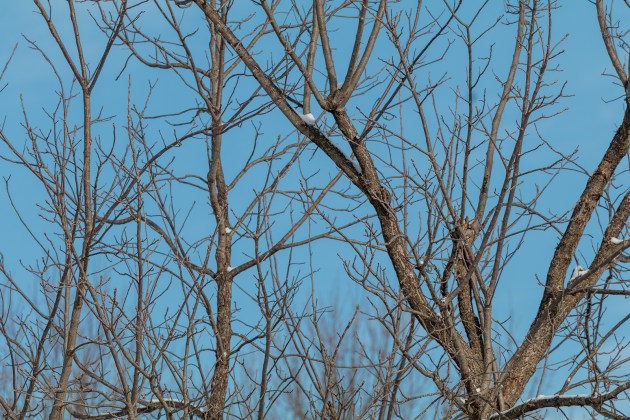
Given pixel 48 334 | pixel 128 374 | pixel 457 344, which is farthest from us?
pixel 48 334

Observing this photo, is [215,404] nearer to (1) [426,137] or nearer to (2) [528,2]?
(1) [426,137]

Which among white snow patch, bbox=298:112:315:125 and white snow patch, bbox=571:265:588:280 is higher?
white snow patch, bbox=298:112:315:125

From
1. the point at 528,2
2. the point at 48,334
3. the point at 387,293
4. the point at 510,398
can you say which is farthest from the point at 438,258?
the point at 48,334

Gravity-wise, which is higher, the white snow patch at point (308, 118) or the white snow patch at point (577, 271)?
the white snow patch at point (308, 118)

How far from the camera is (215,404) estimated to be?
6602 mm

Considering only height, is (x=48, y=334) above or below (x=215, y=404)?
above

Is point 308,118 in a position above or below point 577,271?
above

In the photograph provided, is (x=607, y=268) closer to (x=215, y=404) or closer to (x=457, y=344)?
(x=457, y=344)

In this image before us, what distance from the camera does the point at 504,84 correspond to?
674 centimetres

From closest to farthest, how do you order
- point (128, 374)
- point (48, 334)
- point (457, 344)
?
point (128, 374), point (457, 344), point (48, 334)

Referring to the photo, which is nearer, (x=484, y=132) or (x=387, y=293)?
(x=387, y=293)

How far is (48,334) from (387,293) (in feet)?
9.30

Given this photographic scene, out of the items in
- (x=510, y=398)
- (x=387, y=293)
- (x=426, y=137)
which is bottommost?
(x=510, y=398)

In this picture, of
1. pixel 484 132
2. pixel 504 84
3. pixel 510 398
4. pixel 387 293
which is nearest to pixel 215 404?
pixel 387 293
